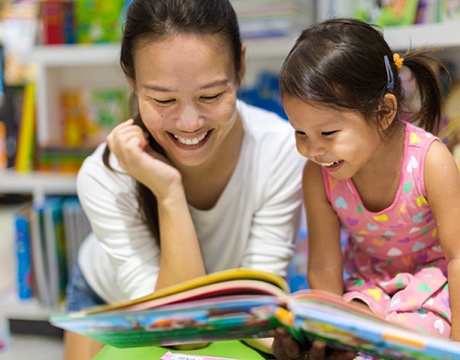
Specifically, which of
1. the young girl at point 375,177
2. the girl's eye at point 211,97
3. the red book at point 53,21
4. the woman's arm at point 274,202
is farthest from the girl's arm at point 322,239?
the red book at point 53,21

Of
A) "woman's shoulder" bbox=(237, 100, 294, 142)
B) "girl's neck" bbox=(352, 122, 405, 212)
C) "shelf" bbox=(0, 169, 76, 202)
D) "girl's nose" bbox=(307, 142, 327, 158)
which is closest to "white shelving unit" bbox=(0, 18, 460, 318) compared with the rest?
"shelf" bbox=(0, 169, 76, 202)

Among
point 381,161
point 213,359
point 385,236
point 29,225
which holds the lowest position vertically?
point 29,225

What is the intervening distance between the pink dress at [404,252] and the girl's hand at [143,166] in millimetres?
300

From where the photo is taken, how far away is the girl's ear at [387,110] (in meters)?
0.88

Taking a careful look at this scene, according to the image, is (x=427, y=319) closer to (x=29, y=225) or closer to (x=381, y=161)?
(x=381, y=161)

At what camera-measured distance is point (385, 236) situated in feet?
3.26

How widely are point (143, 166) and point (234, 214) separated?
0.77ft

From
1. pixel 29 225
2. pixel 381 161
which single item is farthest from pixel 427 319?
pixel 29 225

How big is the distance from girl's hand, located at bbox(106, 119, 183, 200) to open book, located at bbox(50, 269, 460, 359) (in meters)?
0.38

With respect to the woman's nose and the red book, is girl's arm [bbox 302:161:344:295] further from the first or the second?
the red book

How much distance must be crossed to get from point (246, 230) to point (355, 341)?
0.57 metres

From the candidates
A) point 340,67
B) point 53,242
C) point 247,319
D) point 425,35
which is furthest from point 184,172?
point 53,242

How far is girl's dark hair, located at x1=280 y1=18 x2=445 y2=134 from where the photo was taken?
0.84 m

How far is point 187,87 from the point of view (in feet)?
3.13
